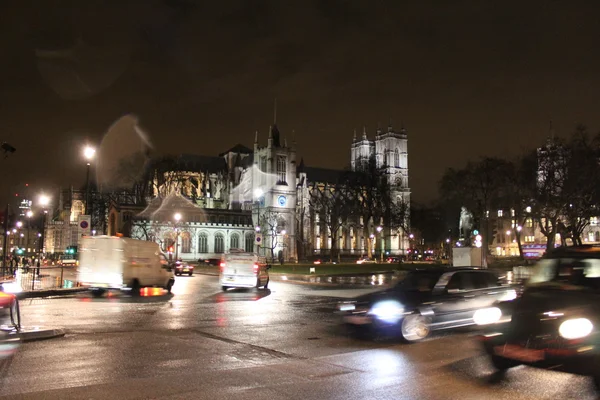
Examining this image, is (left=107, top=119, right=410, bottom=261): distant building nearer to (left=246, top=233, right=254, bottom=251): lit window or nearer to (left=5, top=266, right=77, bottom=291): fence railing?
(left=246, top=233, right=254, bottom=251): lit window

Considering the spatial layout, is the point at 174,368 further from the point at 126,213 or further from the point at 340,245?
the point at 340,245

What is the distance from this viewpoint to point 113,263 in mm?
25188

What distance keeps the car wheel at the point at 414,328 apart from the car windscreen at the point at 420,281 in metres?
0.66

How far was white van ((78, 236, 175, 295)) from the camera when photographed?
25109 millimetres

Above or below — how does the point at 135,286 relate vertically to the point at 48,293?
above

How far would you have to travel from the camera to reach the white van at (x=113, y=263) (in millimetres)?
25109

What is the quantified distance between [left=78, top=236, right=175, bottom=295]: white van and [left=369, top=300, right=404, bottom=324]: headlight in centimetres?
1598

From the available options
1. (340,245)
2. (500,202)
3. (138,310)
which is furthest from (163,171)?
(138,310)

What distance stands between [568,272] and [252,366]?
5.44m

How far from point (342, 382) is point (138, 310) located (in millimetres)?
11609

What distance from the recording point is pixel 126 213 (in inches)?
3944

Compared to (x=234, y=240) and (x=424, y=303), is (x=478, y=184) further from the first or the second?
(x=234, y=240)

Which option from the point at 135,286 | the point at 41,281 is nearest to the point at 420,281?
the point at 135,286

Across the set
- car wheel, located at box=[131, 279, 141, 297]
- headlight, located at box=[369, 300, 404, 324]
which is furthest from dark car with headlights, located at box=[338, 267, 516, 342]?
car wheel, located at box=[131, 279, 141, 297]
